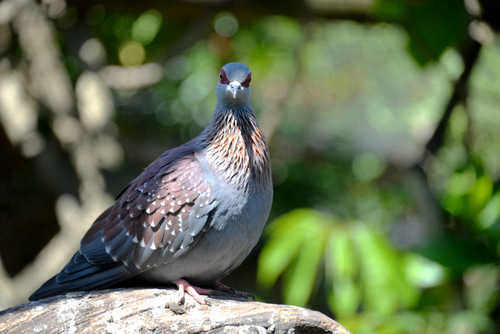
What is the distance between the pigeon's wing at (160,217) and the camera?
7.40 ft

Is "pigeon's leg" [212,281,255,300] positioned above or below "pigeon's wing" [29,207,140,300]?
below

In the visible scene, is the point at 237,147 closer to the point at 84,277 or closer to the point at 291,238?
the point at 84,277

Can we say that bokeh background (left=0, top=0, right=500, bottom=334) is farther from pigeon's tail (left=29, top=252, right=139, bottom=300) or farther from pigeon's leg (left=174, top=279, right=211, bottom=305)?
pigeon's tail (left=29, top=252, right=139, bottom=300)

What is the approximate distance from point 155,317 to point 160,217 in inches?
15.9

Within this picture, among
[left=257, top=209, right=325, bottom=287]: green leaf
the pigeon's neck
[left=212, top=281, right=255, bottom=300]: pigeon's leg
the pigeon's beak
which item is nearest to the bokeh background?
[left=257, top=209, right=325, bottom=287]: green leaf

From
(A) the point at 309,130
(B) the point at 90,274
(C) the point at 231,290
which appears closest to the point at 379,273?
(C) the point at 231,290

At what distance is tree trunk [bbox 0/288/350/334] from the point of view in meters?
2.15

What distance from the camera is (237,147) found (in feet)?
7.82

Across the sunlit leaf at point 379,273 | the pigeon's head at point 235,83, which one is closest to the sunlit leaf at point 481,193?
the sunlit leaf at point 379,273

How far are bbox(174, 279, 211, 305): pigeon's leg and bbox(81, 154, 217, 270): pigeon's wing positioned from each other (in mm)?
111

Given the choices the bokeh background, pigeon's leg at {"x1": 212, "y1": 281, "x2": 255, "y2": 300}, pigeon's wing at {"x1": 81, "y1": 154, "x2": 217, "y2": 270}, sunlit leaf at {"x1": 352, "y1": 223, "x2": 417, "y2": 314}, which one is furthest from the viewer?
the bokeh background

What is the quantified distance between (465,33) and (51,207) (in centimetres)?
421

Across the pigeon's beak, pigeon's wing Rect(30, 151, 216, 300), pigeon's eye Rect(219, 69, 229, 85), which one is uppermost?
pigeon's eye Rect(219, 69, 229, 85)

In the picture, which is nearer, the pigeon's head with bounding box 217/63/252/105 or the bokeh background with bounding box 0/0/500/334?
the pigeon's head with bounding box 217/63/252/105
